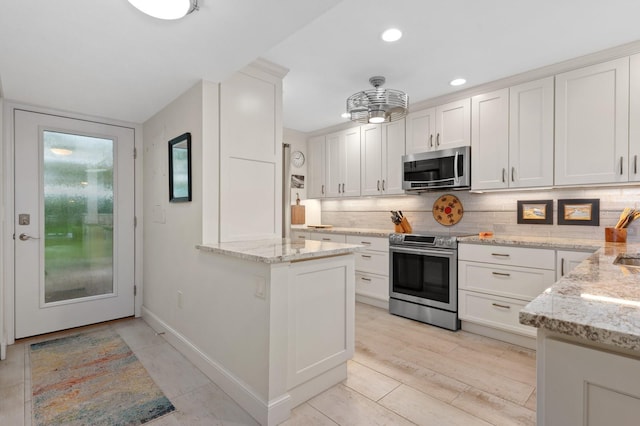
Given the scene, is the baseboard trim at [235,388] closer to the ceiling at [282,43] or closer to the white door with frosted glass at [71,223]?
the white door with frosted glass at [71,223]

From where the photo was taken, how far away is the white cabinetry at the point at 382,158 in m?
3.92

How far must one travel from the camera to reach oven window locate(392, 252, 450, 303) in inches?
125

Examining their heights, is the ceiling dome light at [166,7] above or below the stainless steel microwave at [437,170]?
above

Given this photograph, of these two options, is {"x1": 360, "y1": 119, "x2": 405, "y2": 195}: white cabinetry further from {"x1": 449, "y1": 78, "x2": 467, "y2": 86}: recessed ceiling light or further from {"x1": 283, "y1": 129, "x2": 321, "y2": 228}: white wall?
{"x1": 283, "y1": 129, "x2": 321, "y2": 228}: white wall

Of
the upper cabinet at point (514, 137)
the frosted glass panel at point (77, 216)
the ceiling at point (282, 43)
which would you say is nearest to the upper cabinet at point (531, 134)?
the upper cabinet at point (514, 137)

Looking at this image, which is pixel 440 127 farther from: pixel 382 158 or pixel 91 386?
pixel 91 386

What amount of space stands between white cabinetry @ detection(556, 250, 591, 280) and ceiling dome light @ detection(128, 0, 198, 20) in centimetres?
302

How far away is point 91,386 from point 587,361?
107 inches

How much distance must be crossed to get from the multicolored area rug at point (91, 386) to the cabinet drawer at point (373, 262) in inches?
97.9

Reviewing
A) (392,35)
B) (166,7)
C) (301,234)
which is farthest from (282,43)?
(301,234)

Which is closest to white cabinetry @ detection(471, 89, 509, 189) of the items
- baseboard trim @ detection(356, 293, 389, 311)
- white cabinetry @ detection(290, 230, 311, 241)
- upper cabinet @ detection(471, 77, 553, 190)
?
upper cabinet @ detection(471, 77, 553, 190)

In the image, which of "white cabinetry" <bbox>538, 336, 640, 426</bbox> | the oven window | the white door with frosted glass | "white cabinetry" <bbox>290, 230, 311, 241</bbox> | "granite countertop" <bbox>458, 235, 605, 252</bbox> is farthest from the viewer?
"white cabinetry" <bbox>290, 230, 311, 241</bbox>

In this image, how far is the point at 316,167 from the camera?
499 centimetres

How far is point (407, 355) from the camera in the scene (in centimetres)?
254
